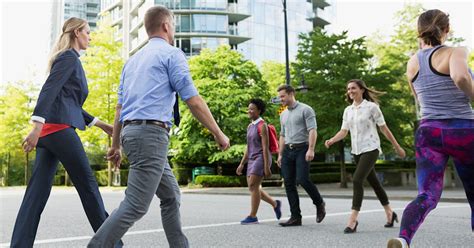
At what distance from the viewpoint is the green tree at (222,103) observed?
101 feet

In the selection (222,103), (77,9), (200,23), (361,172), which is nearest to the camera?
(361,172)

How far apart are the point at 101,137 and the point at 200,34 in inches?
974

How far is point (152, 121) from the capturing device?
329 centimetres

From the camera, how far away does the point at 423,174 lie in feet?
11.5

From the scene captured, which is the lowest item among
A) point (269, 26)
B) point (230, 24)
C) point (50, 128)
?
point (50, 128)

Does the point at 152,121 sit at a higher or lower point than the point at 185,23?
lower

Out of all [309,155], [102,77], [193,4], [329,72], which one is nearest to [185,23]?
[193,4]

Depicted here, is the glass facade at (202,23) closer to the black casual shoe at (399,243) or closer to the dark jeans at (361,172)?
the dark jeans at (361,172)

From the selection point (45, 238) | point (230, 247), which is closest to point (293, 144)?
point (230, 247)

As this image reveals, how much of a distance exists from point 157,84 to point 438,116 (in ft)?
6.69

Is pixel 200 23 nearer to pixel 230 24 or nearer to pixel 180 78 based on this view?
pixel 230 24

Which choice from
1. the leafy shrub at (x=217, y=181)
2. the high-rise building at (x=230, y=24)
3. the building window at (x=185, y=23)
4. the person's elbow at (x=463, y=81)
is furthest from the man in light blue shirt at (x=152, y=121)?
the building window at (x=185, y=23)

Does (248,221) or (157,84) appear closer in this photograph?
(157,84)

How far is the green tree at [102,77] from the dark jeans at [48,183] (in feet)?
93.3
